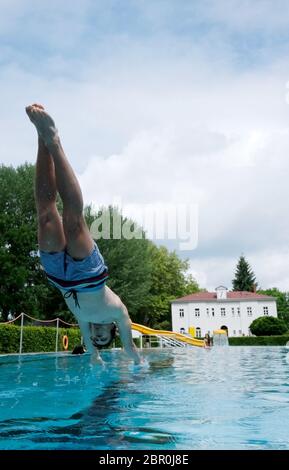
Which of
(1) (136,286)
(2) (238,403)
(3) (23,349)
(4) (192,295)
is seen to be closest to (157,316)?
(4) (192,295)

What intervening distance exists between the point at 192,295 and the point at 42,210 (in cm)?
5814

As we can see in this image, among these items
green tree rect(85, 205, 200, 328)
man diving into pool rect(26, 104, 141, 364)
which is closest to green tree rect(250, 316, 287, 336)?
green tree rect(85, 205, 200, 328)

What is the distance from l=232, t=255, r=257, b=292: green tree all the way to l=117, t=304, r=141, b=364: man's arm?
68.8m

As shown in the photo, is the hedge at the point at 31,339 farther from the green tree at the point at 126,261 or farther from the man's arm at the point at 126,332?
the man's arm at the point at 126,332

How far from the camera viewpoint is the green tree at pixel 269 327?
44562mm

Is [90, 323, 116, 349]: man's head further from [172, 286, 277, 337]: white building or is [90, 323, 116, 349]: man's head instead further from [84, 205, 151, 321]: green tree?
[172, 286, 277, 337]: white building

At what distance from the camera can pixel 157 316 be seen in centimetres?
5725

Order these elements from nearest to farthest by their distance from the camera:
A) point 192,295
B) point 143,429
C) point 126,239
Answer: point 143,429 < point 126,239 < point 192,295

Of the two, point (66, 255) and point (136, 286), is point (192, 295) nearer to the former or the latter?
point (136, 286)

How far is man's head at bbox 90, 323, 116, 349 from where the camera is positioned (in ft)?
16.6

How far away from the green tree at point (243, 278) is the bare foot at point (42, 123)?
70.5m

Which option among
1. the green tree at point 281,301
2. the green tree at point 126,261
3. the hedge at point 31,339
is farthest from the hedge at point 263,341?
the green tree at point 281,301

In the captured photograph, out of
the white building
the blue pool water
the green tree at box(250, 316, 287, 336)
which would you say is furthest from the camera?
the white building
